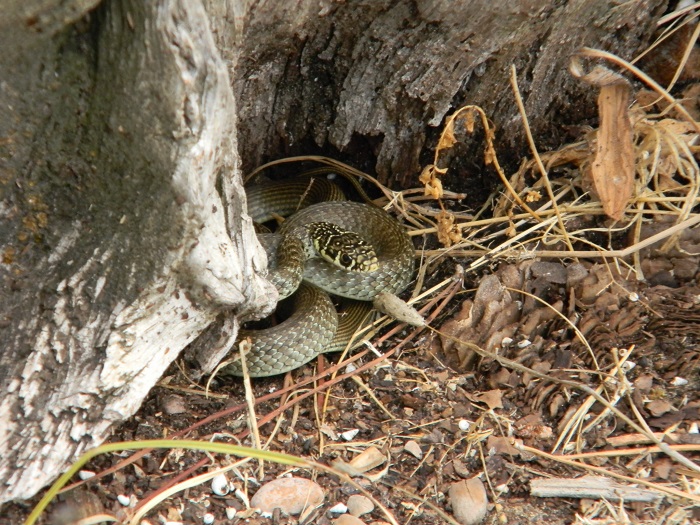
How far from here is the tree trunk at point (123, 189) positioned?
2.00m

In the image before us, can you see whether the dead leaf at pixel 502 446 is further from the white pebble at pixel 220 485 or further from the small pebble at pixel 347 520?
the white pebble at pixel 220 485

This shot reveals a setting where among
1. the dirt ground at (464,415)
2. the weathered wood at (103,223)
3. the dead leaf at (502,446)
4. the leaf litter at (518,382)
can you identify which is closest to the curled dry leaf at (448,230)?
the leaf litter at (518,382)

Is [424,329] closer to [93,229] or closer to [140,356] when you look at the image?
[140,356]

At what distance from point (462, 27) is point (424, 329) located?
151 centimetres

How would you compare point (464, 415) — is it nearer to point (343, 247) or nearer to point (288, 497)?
point (288, 497)

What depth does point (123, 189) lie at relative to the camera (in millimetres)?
2273

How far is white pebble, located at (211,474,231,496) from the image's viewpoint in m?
2.64

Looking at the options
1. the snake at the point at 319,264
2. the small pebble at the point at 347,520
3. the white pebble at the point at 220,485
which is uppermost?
the snake at the point at 319,264

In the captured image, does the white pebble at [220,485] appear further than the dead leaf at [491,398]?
No

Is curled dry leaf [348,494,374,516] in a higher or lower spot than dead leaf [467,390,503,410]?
higher

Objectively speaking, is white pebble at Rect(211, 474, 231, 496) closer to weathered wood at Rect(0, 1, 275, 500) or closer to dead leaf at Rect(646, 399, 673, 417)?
weathered wood at Rect(0, 1, 275, 500)

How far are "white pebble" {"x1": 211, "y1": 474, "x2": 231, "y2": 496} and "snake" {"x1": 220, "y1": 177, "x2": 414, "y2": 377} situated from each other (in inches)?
28.8

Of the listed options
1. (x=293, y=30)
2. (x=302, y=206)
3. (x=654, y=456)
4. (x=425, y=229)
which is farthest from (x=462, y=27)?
(x=654, y=456)

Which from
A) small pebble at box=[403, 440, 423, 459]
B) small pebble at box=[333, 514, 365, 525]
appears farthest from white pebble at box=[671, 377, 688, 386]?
small pebble at box=[333, 514, 365, 525]
